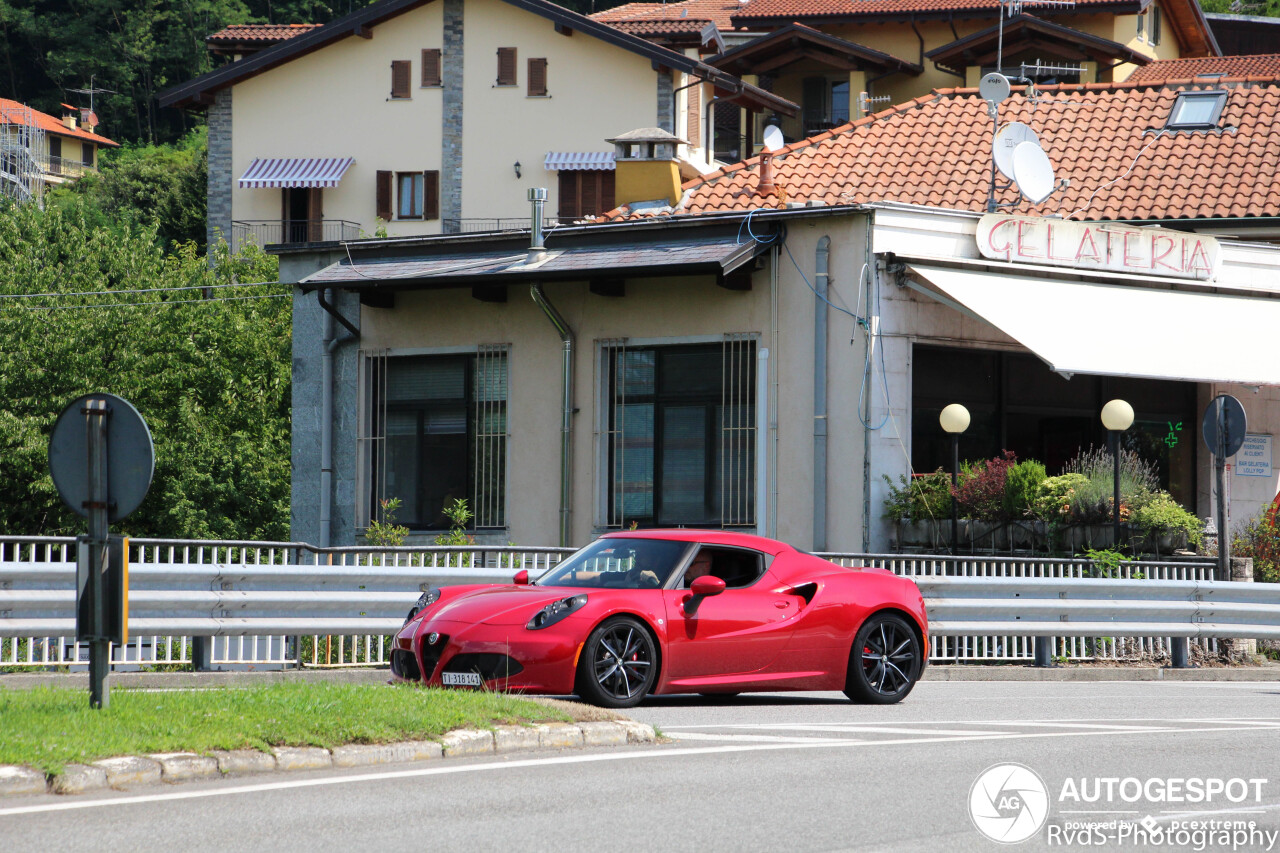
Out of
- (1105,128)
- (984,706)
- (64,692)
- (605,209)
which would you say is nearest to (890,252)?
(984,706)

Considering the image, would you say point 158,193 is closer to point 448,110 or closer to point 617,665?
point 448,110

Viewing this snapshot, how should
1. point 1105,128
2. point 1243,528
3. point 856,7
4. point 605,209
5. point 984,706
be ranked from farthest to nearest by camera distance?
point 856,7 → point 605,209 → point 1105,128 → point 1243,528 → point 984,706

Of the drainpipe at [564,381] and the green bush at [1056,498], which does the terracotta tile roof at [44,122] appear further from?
the green bush at [1056,498]

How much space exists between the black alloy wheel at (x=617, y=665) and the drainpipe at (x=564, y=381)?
32.0 ft

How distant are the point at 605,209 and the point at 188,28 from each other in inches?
1571

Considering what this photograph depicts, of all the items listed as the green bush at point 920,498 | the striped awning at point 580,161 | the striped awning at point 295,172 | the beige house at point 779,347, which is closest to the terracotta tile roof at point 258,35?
the striped awning at point 295,172

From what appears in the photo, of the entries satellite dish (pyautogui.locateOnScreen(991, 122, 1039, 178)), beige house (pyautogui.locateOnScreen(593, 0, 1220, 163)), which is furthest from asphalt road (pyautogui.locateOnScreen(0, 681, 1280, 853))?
beige house (pyautogui.locateOnScreen(593, 0, 1220, 163))

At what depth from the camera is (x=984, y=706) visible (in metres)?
12.6

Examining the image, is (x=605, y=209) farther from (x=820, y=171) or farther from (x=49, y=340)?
(x=820, y=171)

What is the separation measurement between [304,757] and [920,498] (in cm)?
1154

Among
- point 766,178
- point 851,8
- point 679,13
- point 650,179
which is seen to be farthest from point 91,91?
point 766,178

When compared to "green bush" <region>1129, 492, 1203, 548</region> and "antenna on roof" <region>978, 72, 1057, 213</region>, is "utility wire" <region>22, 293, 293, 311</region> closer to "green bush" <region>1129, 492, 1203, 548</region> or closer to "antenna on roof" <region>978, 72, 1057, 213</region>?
"antenna on roof" <region>978, 72, 1057, 213</region>

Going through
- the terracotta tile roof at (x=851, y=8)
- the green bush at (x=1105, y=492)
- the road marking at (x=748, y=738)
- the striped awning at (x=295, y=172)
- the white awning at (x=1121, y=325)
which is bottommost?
the road marking at (x=748, y=738)

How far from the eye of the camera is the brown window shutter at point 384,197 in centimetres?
5166
